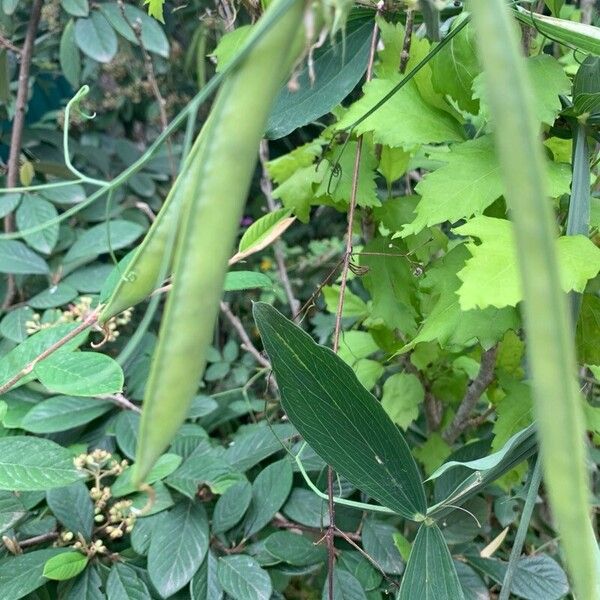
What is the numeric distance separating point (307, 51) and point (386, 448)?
0.34 meters

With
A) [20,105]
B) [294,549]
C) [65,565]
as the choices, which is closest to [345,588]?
[294,549]

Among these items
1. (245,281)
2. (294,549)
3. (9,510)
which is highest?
(245,281)

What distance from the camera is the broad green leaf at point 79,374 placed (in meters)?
0.57

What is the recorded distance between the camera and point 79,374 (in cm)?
60

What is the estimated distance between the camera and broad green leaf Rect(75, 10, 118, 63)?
117 cm

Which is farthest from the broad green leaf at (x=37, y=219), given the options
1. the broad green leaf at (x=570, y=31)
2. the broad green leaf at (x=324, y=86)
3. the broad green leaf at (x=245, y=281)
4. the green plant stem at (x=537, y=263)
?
the green plant stem at (x=537, y=263)

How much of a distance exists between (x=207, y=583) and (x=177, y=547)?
5 cm

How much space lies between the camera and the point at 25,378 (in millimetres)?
642

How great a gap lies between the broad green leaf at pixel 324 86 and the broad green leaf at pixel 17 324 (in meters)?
0.54

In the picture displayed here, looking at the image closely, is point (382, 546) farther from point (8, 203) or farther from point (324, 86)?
point (8, 203)

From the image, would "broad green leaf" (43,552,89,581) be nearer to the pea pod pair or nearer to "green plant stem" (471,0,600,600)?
the pea pod pair

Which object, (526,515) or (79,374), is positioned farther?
(79,374)

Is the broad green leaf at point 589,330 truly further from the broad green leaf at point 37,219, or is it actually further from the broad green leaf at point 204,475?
the broad green leaf at point 37,219

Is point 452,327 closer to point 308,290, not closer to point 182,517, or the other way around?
point 182,517
